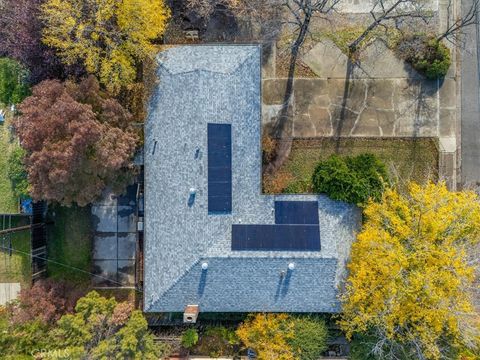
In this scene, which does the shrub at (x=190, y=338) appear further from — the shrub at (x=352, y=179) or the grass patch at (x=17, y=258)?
the shrub at (x=352, y=179)

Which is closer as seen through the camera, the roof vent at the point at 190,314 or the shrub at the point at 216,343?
the roof vent at the point at 190,314

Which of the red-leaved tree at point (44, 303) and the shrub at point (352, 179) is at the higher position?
the shrub at point (352, 179)

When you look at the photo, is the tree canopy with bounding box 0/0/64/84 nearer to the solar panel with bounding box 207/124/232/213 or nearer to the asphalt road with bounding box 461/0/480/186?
the solar panel with bounding box 207/124/232/213

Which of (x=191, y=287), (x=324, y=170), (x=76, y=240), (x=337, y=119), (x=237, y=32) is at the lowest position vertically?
(x=191, y=287)

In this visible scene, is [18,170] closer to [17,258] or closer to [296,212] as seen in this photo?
[17,258]

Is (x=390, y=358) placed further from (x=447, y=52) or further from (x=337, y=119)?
(x=447, y=52)

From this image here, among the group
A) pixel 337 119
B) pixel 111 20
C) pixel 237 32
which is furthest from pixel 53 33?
pixel 337 119

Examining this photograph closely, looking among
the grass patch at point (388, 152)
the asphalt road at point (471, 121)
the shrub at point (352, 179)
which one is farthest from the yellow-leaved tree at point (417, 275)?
the asphalt road at point (471, 121)
